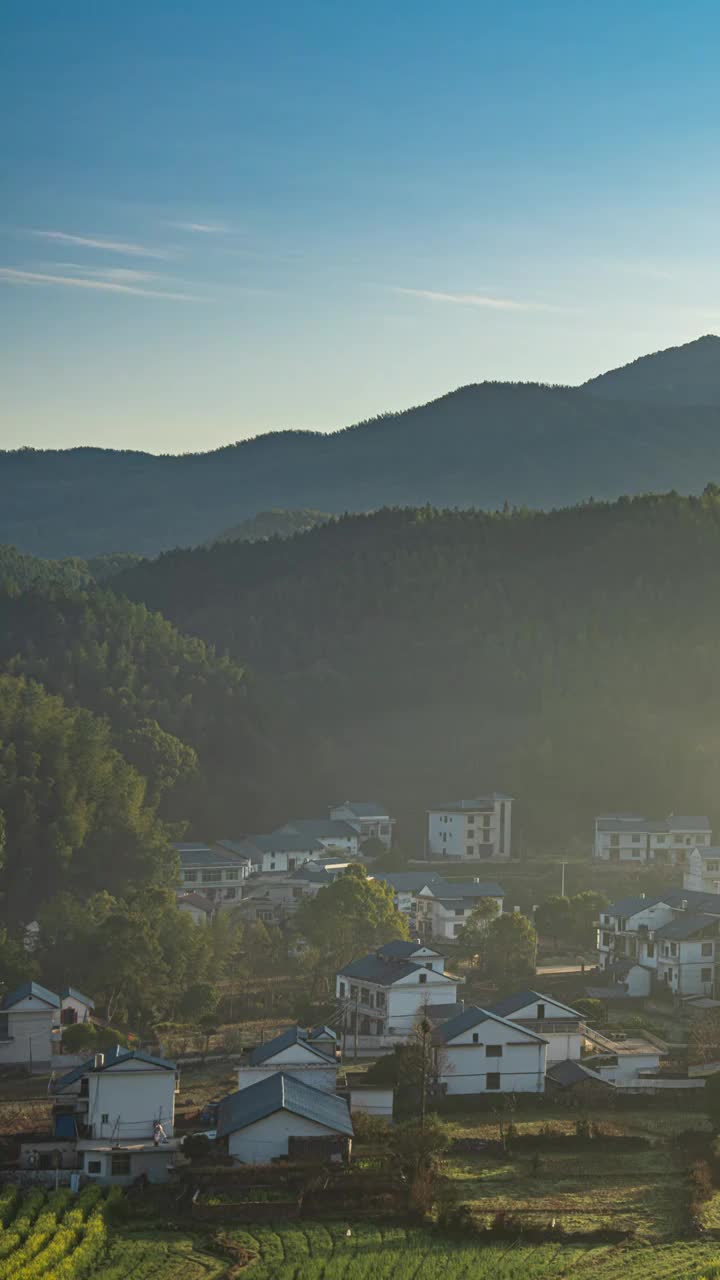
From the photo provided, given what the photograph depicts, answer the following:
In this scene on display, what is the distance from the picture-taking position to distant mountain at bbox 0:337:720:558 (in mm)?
130625

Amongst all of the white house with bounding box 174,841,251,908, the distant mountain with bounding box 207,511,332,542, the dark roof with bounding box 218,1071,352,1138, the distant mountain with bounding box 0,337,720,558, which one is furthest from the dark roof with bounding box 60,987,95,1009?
the distant mountain with bounding box 0,337,720,558

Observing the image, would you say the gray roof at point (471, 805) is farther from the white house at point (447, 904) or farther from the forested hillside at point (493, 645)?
the white house at point (447, 904)

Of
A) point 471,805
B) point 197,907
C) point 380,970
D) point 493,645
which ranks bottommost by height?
point 197,907

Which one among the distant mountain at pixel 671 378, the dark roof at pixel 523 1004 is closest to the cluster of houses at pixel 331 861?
the dark roof at pixel 523 1004

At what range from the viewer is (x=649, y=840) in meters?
41.1

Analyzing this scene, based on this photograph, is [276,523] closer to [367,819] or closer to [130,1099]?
[367,819]

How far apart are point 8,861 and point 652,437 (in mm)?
106005

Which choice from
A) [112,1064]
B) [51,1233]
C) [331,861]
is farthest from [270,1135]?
[331,861]

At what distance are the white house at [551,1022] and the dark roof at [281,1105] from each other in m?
4.26

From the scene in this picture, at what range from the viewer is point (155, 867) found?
36.2 metres

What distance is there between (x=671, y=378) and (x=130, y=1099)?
146m

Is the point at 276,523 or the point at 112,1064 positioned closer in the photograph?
the point at 112,1064

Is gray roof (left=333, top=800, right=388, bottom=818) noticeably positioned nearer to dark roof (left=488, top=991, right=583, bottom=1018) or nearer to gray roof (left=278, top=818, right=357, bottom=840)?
gray roof (left=278, top=818, right=357, bottom=840)

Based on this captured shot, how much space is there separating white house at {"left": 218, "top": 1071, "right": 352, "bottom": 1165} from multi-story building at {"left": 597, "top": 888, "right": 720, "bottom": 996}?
11.0 m
